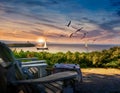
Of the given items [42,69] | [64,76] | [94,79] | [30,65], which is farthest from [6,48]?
[94,79]

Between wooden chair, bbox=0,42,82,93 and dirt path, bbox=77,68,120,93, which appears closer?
wooden chair, bbox=0,42,82,93

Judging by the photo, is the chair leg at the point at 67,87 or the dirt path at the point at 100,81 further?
the dirt path at the point at 100,81

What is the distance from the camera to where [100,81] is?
16656 mm

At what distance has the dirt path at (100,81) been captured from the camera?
46.7ft

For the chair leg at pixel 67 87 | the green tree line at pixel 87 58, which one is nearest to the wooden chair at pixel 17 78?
the chair leg at pixel 67 87

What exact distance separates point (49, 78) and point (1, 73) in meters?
0.47

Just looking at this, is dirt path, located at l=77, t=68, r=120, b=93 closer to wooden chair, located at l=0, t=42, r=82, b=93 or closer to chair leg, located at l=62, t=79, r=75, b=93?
chair leg, located at l=62, t=79, r=75, b=93

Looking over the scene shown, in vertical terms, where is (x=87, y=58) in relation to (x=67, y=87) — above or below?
above

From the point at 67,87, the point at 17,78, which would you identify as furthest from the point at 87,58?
the point at 17,78

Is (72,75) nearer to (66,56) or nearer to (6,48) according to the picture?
(6,48)

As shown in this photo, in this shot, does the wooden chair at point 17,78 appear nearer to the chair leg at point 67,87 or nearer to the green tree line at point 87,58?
the chair leg at point 67,87

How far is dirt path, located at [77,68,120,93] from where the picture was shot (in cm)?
1423

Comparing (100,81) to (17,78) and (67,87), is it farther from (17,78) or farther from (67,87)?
(17,78)

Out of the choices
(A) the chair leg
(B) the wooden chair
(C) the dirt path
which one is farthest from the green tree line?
(B) the wooden chair
